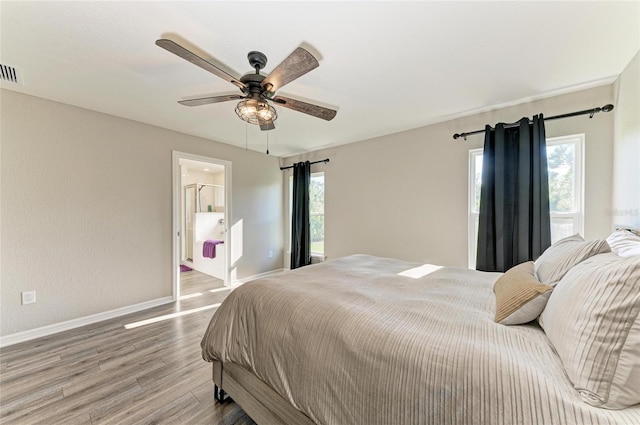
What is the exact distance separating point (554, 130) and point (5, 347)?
5.73 m

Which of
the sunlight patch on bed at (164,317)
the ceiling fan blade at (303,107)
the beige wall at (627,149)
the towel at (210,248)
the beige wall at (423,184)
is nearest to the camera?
the beige wall at (627,149)

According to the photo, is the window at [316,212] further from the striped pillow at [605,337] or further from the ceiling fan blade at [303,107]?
the striped pillow at [605,337]

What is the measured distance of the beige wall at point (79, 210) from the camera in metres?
2.38

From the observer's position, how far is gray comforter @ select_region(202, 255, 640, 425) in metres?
0.74

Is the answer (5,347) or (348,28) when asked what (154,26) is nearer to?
(348,28)

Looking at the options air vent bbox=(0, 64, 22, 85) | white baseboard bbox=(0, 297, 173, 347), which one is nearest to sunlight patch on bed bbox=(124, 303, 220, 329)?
white baseboard bbox=(0, 297, 173, 347)

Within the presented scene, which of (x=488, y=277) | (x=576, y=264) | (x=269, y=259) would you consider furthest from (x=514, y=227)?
(x=269, y=259)

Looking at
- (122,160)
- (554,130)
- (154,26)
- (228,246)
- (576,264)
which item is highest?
(154,26)

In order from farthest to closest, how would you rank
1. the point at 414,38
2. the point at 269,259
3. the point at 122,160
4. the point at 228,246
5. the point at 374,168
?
the point at 269,259
the point at 228,246
the point at 374,168
the point at 122,160
the point at 414,38

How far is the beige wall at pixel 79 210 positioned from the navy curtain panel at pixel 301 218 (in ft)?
5.70

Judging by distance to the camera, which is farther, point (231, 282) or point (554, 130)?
point (231, 282)

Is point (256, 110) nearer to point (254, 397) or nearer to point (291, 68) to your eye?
point (291, 68)

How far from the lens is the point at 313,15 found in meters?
1.49

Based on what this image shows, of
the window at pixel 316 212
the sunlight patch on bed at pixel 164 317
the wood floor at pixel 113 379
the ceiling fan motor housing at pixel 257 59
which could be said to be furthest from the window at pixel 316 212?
the ceiling fan motor housing at pixel 257 59
